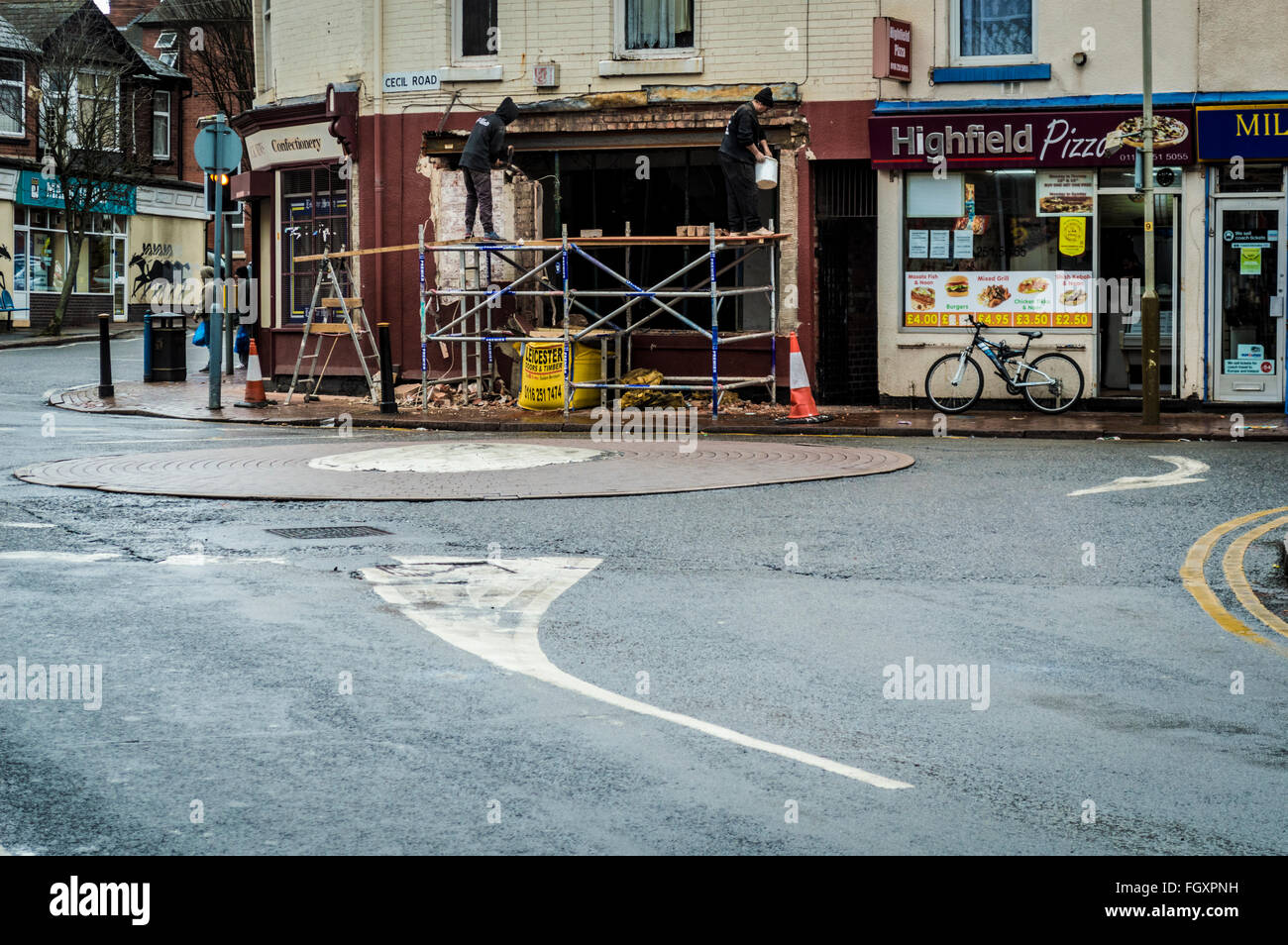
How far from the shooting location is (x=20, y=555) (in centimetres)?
948

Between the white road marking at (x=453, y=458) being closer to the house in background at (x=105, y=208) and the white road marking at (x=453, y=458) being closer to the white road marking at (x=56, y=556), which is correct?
the white road marking at (x=56, y=556)

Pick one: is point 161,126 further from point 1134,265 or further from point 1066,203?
point 1134,265

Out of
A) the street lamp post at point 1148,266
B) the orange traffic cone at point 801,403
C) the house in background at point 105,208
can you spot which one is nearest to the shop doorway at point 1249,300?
the street lamp post at point 1148,266

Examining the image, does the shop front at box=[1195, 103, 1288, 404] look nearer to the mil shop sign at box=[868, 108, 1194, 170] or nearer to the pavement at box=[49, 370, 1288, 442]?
the mil shop sign at box=[868, 108, 1194, 170]

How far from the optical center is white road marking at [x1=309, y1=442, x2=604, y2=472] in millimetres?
13906

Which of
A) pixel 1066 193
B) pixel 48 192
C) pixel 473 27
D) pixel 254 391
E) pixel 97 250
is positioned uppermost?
pixel 48 192

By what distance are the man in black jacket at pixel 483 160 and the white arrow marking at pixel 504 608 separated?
1249 centimetres

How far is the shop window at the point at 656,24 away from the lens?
72.8 feet

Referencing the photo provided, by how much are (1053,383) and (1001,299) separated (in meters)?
1.44

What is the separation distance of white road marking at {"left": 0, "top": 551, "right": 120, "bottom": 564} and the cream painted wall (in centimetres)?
1407

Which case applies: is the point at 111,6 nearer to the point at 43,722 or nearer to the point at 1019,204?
the point at 1019,204

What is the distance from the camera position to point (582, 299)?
23203mm

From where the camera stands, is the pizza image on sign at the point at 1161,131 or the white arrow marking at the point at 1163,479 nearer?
the white arrow marking at the point at 1163,479

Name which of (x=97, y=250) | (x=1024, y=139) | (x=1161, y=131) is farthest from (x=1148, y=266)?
(x=97, y=250)
